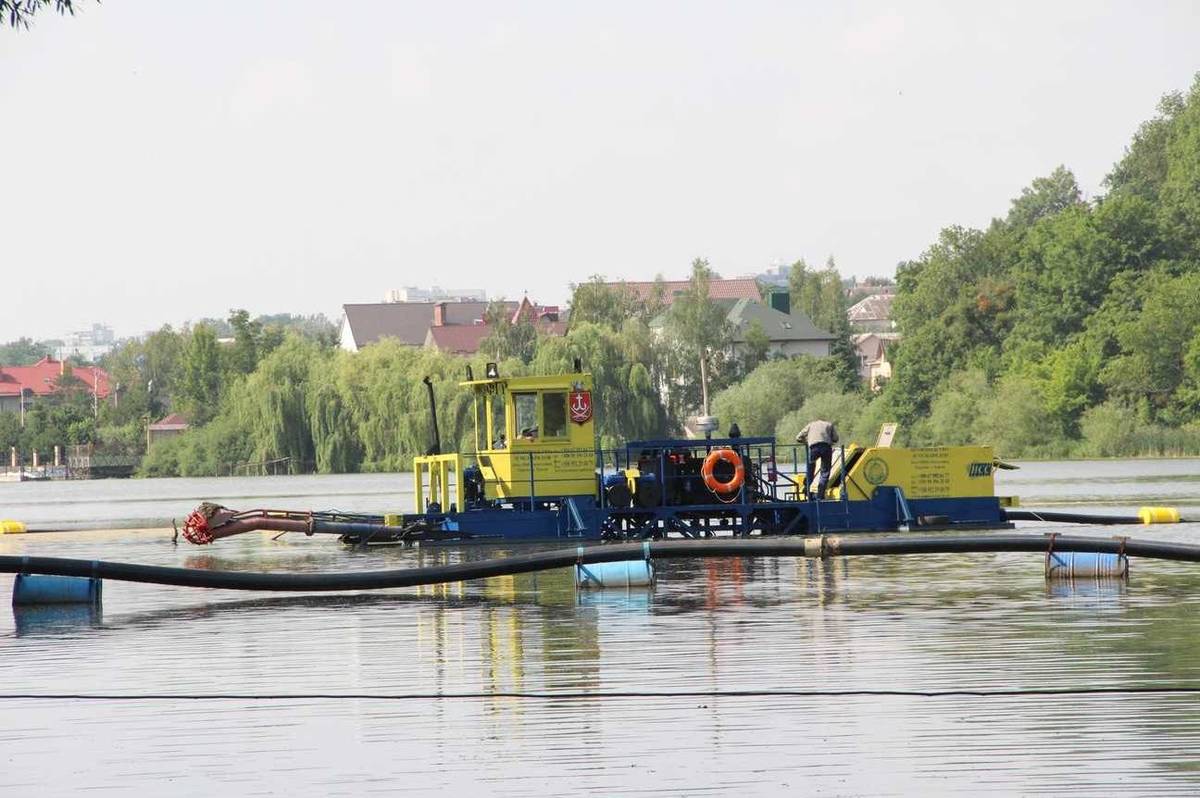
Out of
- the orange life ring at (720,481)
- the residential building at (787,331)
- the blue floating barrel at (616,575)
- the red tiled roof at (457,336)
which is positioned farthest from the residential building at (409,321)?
the blue floating barrel at (616,575)

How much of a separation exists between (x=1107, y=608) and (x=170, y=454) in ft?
323

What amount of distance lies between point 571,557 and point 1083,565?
6.48 m

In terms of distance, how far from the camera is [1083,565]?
24141 millimetres

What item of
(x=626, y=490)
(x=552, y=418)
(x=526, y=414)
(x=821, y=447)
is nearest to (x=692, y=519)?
(x=626, y=490)

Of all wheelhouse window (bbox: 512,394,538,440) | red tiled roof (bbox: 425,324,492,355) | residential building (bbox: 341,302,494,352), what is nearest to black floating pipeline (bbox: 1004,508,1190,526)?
wheelhouse window (bbox: 512,394,538,440)

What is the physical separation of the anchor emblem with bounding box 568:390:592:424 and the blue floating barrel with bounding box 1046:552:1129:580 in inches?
412

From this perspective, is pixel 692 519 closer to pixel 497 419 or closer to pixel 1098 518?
pixel 497 419

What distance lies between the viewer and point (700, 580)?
86.9 feet

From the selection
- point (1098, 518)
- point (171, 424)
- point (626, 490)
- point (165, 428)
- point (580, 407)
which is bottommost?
point (1098, 518)

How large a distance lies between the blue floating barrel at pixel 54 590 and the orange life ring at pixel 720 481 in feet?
36.5

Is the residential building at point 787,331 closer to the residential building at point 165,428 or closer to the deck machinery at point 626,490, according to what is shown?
the residential building at point 165,428

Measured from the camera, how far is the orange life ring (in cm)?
3162

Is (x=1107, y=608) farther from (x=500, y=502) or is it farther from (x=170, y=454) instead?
(x=170, y=454)

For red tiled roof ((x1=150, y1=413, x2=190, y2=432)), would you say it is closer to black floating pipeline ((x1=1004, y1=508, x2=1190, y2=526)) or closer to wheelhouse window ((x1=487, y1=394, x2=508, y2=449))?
wheelhouse window ((x1=487, y1=394, x2=508, y2=449))
